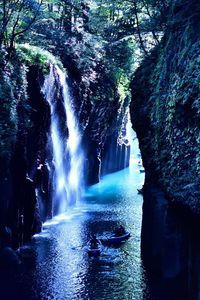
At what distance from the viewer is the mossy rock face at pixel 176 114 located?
16562 mm

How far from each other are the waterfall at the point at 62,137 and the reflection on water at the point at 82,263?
233 centimetres

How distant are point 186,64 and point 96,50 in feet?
72.5

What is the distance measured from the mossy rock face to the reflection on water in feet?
16.0

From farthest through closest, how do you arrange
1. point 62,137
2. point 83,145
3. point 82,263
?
point 83,145 < point 62,137 < point 82,263

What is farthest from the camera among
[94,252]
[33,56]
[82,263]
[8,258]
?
[33,56]

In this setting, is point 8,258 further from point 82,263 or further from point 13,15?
point 13,15

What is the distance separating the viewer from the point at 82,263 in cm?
2280

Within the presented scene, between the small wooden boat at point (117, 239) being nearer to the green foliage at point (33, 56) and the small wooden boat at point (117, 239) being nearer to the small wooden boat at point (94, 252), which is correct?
the small wooden boat at point (94, 252)

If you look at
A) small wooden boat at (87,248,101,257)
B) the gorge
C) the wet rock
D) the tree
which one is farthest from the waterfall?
the wet rock

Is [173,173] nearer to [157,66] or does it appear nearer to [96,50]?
[157,66]

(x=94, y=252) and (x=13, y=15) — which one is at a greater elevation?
(x=13, y=15)

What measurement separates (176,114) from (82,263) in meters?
9.77

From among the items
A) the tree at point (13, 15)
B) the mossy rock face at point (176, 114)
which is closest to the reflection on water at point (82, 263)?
the mossy rock face at point (176, 114)

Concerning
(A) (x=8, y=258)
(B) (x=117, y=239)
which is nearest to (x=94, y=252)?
(B) (x=117, y=239)
